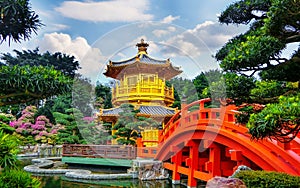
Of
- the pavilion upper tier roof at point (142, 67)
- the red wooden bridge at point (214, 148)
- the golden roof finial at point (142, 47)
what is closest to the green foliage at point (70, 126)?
the pavilion upper tier roof at point (142, 67)

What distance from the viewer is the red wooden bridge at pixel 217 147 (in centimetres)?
500

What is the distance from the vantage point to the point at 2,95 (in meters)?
2.67

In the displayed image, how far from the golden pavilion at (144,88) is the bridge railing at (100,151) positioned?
1.60 metres

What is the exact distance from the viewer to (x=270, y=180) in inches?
155

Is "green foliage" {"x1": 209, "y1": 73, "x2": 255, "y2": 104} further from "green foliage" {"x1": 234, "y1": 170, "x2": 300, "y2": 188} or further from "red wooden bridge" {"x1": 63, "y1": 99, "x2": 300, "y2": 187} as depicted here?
"red wooden bridge" {"x1": 63, "y1": 99, "x2": 300, "y2": 187}

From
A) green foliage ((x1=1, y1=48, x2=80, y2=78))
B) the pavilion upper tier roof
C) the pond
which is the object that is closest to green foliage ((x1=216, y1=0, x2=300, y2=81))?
the pond

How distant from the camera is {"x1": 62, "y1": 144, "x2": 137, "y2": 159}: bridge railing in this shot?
37.3 ft

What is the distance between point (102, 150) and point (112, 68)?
4.28 meters

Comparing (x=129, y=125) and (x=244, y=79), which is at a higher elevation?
(x=244, y=79)

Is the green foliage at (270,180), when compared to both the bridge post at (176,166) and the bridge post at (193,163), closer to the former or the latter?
the bridge post at (193,163)

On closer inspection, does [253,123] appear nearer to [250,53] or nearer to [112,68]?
[250,53]

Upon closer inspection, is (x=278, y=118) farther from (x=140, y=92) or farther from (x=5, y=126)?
(x=140, y=92)

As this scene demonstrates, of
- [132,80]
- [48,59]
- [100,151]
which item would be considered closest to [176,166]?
[100,151]

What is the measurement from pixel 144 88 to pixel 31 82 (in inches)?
436
